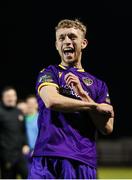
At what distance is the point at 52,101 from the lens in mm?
4027

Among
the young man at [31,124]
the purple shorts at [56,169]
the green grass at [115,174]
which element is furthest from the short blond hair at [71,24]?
the green grass at [115,174]

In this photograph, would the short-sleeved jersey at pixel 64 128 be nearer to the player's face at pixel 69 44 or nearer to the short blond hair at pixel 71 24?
the player's face at pixel 69 44

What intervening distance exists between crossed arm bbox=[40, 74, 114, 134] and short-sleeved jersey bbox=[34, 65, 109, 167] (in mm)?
→ 55

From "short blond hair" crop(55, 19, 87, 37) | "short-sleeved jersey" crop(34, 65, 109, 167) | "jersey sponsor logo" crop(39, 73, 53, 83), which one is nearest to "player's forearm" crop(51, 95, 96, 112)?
Answer: "short-sleeved jersey" crop(34, 65, 109, 167)

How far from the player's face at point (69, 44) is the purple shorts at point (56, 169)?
72 centimetres

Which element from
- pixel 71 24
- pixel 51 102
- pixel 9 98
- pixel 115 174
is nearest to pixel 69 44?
pixel 71 24

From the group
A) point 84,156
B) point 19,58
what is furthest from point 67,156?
point 19,58

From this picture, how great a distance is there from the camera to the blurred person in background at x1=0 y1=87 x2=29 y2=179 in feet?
30.3

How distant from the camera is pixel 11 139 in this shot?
30.6ft

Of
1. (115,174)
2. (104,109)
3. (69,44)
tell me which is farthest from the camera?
(115,174)

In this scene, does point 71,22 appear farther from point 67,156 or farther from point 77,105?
point 67,156

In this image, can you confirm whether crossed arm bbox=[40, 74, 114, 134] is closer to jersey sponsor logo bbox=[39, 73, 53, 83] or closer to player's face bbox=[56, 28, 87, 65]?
jersey sponsor logo bbox=[39, 73, 53, 83]

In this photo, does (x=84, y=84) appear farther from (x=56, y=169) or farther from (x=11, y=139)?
(x=11, y=139)

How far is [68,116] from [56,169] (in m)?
0.37
